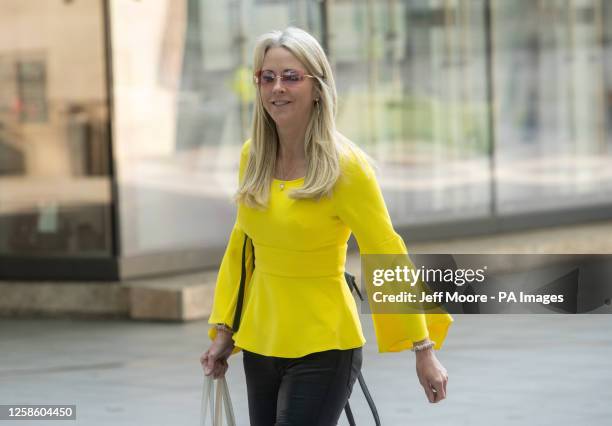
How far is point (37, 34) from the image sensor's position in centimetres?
1107

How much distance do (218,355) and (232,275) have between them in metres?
0.25

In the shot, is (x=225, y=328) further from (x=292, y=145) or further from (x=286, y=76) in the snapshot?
(x=286, y=76)

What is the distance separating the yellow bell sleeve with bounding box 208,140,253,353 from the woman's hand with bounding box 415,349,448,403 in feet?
2.07

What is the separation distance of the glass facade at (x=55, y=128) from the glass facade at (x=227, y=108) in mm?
12

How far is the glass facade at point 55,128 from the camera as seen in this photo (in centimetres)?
1102

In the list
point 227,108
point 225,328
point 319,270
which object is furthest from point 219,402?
point 227,108

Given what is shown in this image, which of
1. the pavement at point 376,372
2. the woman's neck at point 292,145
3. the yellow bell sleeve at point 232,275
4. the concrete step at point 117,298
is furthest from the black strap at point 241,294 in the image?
the concrete step at point 117,298

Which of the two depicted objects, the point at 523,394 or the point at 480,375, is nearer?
the point at 523,394

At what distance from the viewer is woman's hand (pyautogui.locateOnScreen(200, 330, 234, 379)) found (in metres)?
4.12

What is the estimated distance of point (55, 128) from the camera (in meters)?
11.2

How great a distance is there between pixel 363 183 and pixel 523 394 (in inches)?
159

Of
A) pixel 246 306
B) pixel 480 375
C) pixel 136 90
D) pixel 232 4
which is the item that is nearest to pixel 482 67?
pixel 232 4

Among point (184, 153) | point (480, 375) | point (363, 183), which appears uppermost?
point (363, 183)

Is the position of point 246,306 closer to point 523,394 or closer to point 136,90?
point 523,394
